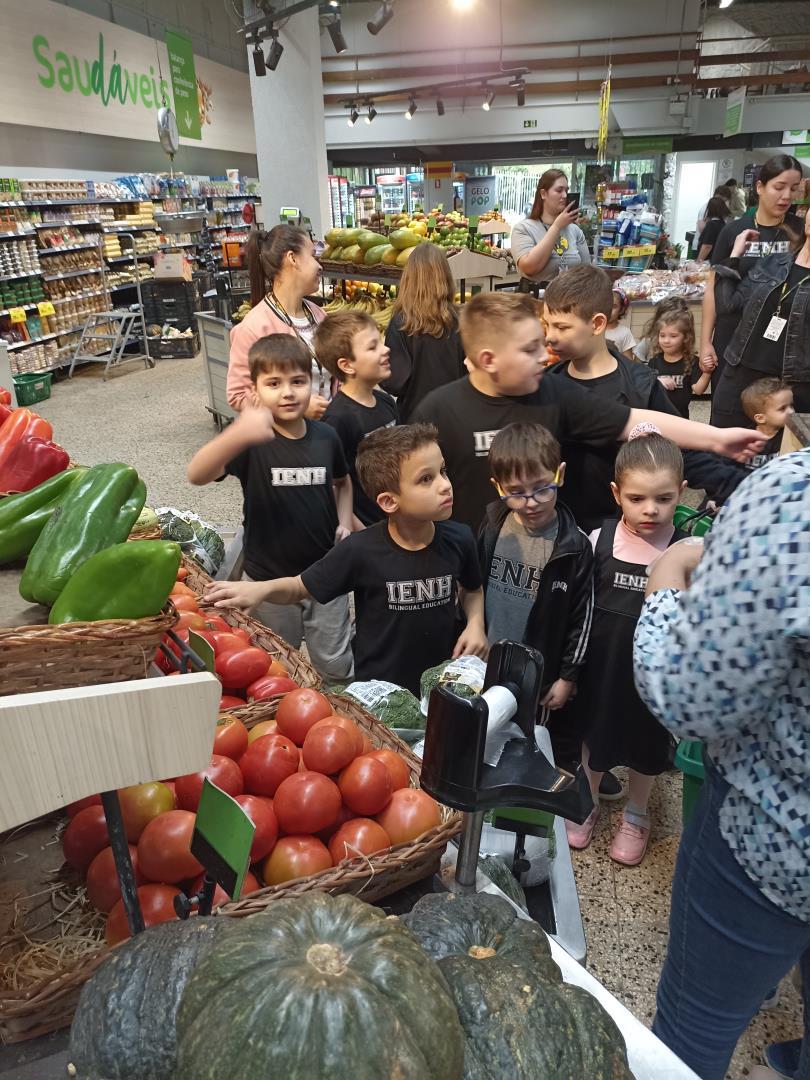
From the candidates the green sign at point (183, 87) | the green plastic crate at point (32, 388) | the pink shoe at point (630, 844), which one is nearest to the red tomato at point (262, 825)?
the pink shoe at point (630, 844)

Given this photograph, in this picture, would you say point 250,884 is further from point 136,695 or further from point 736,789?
point 736,789

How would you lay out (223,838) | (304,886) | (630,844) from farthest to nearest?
(630,844), (304,886), (223,838)

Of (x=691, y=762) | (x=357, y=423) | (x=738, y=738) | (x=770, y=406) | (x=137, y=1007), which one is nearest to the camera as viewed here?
(x=137, y=1007)

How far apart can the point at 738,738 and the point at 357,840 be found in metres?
0.63

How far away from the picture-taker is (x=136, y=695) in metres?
0.79

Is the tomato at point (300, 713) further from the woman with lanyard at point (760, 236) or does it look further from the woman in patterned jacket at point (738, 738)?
the woman with lanyard at point (760, 236)

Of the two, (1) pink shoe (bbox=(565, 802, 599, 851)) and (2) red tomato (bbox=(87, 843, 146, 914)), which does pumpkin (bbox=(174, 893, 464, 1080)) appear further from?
(1) pink shoe (bbox=(565, 802, 599, 851))

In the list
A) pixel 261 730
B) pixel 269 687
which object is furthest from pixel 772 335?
pixel 261 730

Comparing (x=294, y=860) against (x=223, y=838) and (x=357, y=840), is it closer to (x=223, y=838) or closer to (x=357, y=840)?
(x=357, y=840)

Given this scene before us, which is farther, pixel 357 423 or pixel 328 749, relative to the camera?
pixel 357 423

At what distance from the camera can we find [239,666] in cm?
173

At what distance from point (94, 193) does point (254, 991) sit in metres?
12.8

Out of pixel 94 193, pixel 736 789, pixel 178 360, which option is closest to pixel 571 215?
pixel 736 789

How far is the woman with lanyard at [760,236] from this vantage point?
4117 mm
